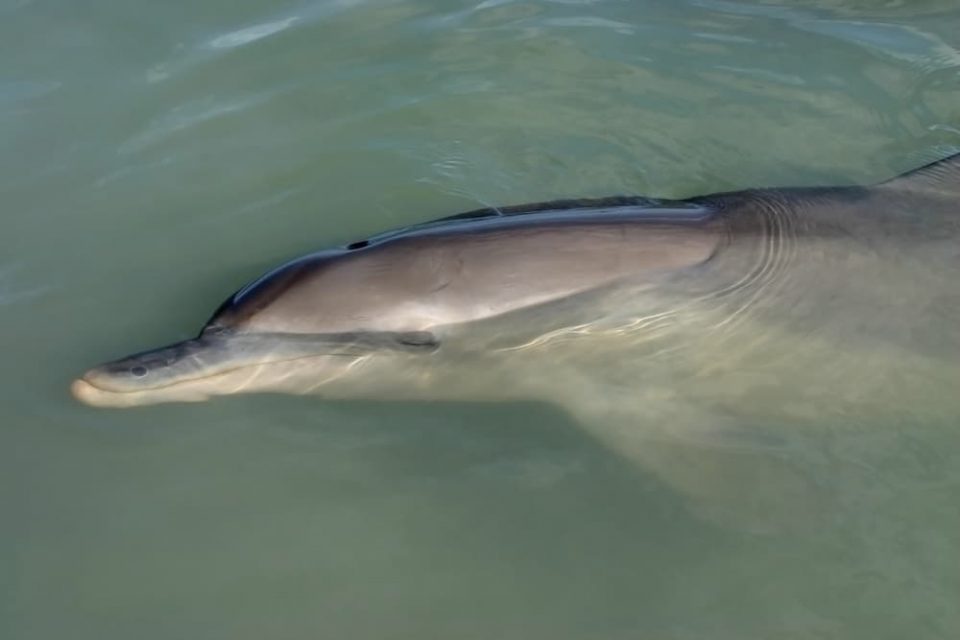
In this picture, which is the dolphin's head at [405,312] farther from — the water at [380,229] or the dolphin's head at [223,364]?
the water at [380,229]

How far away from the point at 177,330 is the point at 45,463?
105 centimetres

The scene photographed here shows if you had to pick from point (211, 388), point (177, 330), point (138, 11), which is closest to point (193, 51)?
point (138, 11)

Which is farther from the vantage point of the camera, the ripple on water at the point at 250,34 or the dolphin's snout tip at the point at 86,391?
the ripple on water at the point at 250,34

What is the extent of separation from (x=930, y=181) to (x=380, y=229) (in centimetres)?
321

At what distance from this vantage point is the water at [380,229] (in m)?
4.96

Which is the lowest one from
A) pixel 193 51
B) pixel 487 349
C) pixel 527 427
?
pixel 527 427

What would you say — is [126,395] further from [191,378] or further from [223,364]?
[223,364]

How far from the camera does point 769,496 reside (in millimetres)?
5379

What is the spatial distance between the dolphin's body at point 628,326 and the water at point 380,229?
20 cm

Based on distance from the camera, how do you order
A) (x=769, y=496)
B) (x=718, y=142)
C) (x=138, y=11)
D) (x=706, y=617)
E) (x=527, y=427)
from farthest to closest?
(x=138, y=11)
(x=718, y=142)
(x=527, y=427)
(x=769, y=496)
(x=706, y=617)

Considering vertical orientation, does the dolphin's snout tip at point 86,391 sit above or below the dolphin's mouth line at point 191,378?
above

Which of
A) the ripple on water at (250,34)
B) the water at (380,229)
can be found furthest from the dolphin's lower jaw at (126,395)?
the ripple on water at (250,34)

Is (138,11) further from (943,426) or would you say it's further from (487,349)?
(943,426)

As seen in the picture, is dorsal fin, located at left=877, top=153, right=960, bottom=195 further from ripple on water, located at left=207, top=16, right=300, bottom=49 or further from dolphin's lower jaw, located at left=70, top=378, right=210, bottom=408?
ripple on water, located at left=207, top=16, right=300, bottom=49
